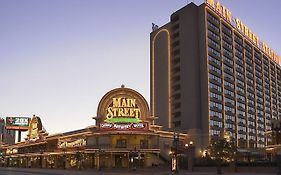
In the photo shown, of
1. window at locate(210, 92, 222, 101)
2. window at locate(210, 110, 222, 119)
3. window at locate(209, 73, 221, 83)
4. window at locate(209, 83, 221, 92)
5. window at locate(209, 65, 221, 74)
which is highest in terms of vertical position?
window at locate(209, 65, 221, 74)

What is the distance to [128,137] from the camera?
92812 mm

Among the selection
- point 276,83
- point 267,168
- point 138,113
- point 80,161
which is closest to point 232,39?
point 276,83

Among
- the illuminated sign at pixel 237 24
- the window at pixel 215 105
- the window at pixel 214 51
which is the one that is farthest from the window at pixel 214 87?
the illuminated sign at pixel 237 24

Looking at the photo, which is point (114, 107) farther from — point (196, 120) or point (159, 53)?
point (159, 53)

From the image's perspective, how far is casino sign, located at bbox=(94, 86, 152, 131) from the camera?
296ft

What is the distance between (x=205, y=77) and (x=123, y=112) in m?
45.2

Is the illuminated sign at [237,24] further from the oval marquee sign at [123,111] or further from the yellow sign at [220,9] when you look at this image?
the oval marquee sign at [123,111]

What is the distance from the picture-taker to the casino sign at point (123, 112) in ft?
296

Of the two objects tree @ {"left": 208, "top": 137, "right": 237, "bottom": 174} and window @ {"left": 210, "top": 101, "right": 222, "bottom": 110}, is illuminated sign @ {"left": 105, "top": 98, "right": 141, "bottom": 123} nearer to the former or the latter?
tree @ {"left": 208, "top": 137, "right": 237, "bottom": 174}

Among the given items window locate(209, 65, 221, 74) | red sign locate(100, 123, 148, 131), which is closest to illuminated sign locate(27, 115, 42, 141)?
red sign locate(100, 123, 148, 131)

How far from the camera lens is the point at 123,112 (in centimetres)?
9262

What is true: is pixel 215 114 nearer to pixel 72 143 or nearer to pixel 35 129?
pixel 72 143

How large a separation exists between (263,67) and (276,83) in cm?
1951

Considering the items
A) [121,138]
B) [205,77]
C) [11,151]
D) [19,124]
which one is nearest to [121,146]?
[121,138]
